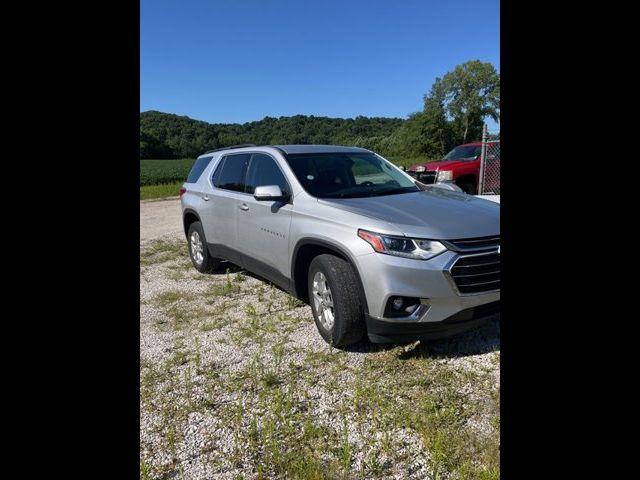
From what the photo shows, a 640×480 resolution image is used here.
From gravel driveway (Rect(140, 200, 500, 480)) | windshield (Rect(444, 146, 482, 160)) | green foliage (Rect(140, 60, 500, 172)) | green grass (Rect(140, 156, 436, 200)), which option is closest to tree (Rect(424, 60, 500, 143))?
green foliage (Rect(140, 60, 500, 172))

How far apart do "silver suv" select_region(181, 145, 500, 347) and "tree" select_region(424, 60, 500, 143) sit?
6241 cm

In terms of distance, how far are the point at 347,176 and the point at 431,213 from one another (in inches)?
51.7

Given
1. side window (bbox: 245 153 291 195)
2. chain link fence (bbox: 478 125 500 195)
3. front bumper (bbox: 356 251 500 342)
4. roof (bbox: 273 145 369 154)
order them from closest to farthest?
front bumper (bbox: 356 251 500 342), side window (bbox: 245 153 291 195), roof (bbox: 273 145 369 154), chain link fence (bbox: 478 125 500 195)

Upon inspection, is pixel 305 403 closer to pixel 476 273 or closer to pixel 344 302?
pixel 344 302

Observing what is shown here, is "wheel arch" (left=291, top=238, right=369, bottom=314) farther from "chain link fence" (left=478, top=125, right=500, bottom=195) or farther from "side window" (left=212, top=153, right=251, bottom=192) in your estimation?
"chain link fence" (left=478, top=125, right=500, bottom=195)

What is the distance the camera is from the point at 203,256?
6270mm

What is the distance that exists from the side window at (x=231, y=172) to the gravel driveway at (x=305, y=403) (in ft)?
5.16

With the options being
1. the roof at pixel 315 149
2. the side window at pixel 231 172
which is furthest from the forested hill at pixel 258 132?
the roof at pixel 315 149

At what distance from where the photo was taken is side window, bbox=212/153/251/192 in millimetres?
5268

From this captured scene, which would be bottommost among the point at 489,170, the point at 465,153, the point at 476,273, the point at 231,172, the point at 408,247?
the point at 476,273

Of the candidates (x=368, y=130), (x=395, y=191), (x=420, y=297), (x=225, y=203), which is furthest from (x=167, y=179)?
(x=420, y=297)
